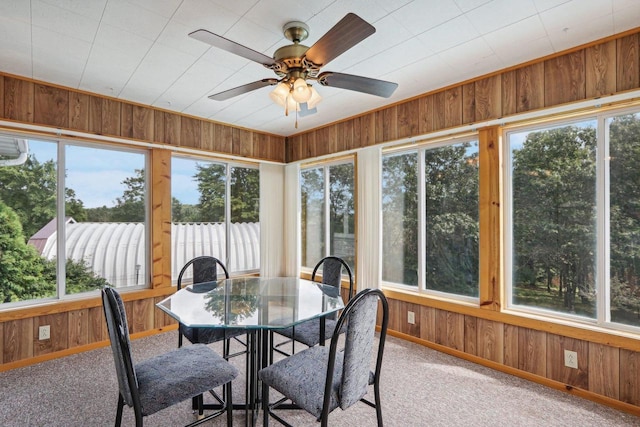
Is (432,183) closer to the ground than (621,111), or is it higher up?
closer to the ground

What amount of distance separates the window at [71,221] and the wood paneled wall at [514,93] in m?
2.77

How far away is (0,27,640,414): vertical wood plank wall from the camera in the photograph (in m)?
2.28

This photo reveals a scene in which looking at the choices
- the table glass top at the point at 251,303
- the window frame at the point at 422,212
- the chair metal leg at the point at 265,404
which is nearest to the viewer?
the chair metal leg at the point at 265,404

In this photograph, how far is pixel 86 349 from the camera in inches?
125

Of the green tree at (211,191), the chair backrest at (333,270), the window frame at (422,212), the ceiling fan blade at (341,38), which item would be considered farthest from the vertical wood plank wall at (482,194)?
the ceiling fan blade at (341,38)

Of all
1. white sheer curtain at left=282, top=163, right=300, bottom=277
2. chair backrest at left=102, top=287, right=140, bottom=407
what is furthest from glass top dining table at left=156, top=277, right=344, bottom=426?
white sheer curtain at left=282, top=163, right=300, bottom=277

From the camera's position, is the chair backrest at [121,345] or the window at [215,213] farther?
the window at [215,213]

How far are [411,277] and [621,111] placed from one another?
225 centimetres

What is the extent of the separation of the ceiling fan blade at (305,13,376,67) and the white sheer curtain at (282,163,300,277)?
9.99ft

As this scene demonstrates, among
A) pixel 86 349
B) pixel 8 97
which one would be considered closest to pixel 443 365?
pixel 86 349

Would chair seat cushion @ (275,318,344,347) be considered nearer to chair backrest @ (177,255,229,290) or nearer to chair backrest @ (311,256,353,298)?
chair backrest @ (311,256,353,298)

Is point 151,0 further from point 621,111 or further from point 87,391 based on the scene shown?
point 621,111

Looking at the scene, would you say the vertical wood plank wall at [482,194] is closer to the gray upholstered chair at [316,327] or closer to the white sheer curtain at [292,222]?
the gray upholstered chair at [316,327]

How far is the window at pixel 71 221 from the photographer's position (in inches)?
117
